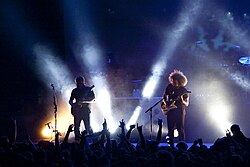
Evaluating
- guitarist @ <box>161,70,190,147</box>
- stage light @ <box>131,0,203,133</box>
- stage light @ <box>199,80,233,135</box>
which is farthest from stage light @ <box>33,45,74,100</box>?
guitarist @ <box>161,70,190,147</box>

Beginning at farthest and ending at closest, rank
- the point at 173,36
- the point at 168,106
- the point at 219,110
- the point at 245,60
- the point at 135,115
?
the point at 173,36
the point at 245,60
the point at 219,110
the point at 135,115
the point at 168,106

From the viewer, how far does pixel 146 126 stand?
39.0ft

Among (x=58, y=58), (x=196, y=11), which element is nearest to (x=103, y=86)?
(x=58, y=58)

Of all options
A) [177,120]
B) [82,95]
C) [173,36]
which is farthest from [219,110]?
[173,36]

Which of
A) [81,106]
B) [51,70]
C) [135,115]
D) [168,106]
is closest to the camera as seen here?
[168,106]

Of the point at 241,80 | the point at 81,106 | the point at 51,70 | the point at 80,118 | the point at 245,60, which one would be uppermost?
the point at 245,60

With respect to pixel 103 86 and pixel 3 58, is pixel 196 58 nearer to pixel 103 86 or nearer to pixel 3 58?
pixel 103 86

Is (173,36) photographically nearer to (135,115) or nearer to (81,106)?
(135,115)

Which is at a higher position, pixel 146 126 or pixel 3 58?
pixel 3 58

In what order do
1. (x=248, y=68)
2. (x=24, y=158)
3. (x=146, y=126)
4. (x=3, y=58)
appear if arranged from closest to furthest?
(x=24, y=158), (x=146, y=126), (x=3, y=58), (x=248, y=68)

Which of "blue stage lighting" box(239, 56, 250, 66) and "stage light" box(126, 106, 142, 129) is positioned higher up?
"blue stage lighting" box(239, 56, 250, 66)

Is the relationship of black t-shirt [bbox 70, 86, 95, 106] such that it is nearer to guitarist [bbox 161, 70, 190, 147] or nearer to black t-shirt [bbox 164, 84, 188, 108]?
guitarist [bbox 161, 70, 190, 147]

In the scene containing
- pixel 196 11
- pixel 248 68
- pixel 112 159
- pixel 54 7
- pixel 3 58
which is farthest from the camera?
pixel 196 11

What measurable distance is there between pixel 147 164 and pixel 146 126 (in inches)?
295
